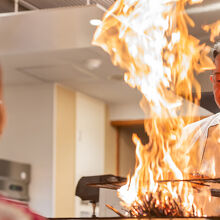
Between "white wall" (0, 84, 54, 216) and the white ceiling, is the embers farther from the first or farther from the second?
"white wall" (0, 84, 54, 216)

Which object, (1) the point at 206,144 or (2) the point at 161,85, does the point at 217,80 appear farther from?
(2) the point at 161,85

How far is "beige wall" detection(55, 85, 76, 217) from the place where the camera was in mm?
5273

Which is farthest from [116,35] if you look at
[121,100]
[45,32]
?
[121,100]

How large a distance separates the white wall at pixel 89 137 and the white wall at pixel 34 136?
57 centimetres

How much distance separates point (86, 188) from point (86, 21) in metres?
1.36

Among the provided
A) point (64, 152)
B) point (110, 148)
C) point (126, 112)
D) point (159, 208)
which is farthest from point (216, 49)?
point (110, 148)

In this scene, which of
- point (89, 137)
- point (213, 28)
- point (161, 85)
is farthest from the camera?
point (89, 137)

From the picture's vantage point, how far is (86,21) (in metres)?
3.24

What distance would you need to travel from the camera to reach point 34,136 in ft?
17.6

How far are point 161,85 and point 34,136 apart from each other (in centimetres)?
315

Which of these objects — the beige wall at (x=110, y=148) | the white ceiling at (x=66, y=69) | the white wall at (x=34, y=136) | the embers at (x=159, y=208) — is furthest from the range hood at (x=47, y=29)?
the beige wall at (x=110, y=148)

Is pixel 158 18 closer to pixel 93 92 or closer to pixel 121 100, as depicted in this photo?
pixel 93 92

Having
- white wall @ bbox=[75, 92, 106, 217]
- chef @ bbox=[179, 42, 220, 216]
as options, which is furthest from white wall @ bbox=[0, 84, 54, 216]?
chef @ bbox=[179, 42, 220, 216]

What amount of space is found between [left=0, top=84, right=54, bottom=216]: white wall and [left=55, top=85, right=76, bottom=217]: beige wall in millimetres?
93
